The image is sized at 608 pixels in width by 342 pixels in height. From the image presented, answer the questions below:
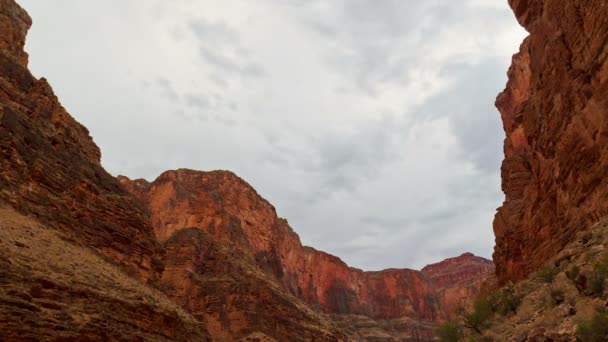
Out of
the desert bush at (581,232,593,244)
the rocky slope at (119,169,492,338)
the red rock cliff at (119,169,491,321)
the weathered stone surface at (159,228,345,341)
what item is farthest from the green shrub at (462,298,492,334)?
the red rock cliff at (119,169,491,321)

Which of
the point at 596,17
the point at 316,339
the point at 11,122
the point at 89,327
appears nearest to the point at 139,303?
the point at 89,327

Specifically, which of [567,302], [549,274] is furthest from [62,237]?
[567,302]

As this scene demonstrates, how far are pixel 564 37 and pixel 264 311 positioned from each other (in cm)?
4954

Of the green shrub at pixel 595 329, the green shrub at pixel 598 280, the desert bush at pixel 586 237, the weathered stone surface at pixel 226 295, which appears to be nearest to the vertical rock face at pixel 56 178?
the weathered stone surface at pixel 226 295

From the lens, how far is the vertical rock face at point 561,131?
66.2 feet

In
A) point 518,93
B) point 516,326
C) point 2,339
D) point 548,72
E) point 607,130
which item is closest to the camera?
point 516,326

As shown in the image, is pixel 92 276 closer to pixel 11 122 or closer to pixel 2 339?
pixel 2 339

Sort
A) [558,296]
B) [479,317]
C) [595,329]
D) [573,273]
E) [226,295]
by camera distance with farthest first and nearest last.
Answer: [226,295], [479,317], [573,273], [558,296], [595,329]

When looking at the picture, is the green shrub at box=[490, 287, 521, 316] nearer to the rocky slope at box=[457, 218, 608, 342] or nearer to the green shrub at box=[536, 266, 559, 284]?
the rocky slope at box=[457, 218, 608, 342]

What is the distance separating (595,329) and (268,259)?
8973cm

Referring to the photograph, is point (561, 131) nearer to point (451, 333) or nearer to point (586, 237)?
point (586, 237)

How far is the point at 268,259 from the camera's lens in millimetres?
97000

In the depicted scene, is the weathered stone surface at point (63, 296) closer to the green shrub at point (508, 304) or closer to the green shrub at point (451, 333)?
the green shrub at point (451, 333)

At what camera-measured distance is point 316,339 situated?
6431 cm
